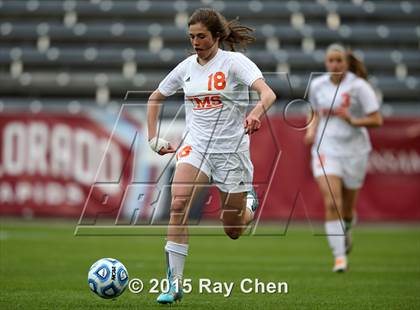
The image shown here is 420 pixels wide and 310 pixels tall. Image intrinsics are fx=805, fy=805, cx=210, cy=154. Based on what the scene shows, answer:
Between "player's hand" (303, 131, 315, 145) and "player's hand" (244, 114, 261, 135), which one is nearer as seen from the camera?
"player's hand" (244, 114, 261, 135)

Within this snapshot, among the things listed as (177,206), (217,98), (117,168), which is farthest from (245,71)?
(117,168)

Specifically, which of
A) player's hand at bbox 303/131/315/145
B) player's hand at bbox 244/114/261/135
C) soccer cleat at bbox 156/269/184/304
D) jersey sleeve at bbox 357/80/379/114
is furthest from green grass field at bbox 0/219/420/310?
jersey sleeve at bbox 357/80/379/114

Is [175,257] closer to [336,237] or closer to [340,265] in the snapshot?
[340,265]

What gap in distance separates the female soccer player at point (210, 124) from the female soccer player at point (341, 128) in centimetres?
298

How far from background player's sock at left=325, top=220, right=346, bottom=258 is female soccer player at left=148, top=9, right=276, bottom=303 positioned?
2.71 metres

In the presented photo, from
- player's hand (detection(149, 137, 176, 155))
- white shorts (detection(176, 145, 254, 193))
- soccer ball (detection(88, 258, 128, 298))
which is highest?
player's hand (detection(149, 137, 176, 155))

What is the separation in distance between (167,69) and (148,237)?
7.96 m

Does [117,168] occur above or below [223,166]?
below

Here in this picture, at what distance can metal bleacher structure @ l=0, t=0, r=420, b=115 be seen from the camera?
21.2 meters

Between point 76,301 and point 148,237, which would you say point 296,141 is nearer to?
point 148,237

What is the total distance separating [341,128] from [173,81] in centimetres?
370

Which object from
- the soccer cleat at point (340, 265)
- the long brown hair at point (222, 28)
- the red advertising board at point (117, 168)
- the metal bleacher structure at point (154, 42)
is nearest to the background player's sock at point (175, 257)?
the long brown hair at point (222, 28)

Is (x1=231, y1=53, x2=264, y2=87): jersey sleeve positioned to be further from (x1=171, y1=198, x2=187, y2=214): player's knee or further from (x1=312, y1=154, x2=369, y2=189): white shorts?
(x1=312, y1=154, x2=369, y2=189): white shorts

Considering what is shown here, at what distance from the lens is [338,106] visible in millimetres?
9602
